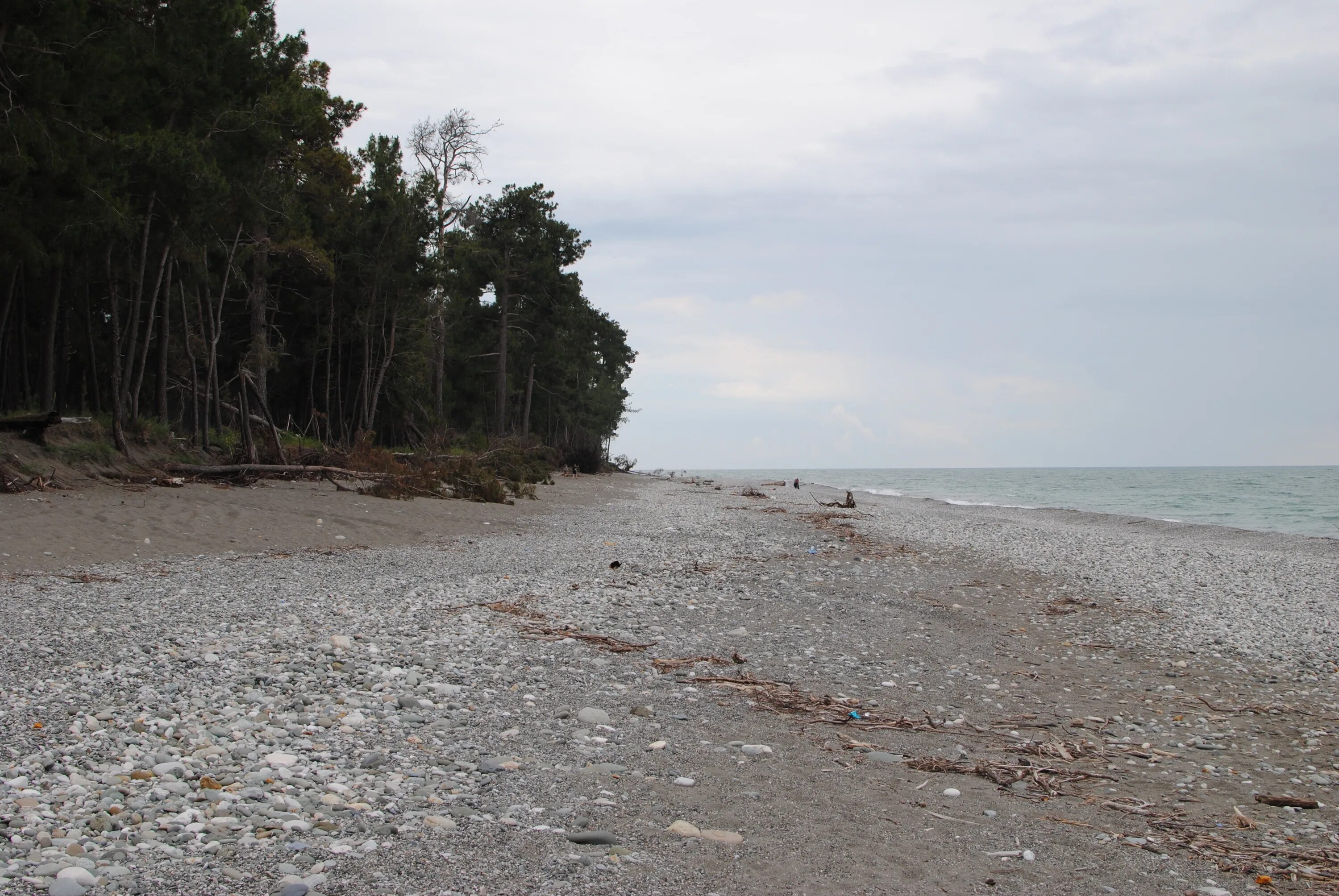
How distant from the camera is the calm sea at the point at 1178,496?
30.7 m

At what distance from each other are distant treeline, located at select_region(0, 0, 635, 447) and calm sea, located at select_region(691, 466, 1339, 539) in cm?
2407

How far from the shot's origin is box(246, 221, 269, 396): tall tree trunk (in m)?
22.5

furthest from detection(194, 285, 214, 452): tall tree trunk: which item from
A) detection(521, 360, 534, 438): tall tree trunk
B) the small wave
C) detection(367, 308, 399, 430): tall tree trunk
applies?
the small wave

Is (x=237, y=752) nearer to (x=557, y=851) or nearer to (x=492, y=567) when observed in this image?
(x=557, y=851)

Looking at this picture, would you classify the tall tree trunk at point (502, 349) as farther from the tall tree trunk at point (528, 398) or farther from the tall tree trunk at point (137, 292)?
the tall tree trunk at point (137, 292)

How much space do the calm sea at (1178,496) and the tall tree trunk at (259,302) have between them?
29.2 m

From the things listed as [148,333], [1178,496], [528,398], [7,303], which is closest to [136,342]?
[148,333]

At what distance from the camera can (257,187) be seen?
1898cm

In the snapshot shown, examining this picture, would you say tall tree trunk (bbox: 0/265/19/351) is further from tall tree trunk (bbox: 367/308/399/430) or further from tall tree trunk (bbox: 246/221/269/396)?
tall tree trunk (bbox: 367/308/399/430)

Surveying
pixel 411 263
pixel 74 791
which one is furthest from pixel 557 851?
pixel 411 263

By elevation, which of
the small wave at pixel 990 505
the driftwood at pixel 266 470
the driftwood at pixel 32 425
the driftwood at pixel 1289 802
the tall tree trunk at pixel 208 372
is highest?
the tall tree trunk at pixel 208 372

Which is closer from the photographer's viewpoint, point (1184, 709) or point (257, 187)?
point (1184, 709)

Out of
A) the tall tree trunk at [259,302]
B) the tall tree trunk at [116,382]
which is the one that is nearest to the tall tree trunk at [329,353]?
the tall tree trunk at [259,302]

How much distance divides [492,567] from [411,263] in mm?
20600
